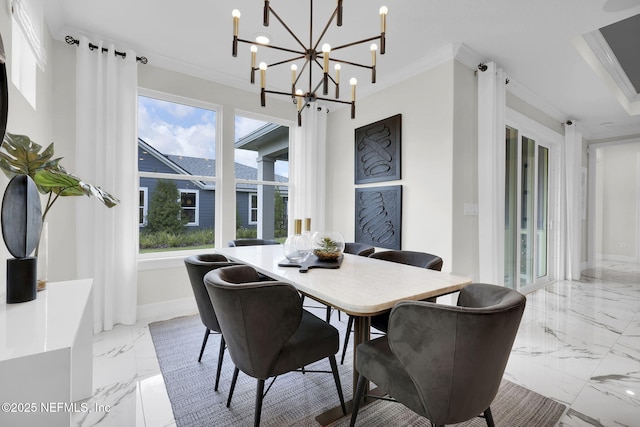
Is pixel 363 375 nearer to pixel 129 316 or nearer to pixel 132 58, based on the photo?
pixel 129 316

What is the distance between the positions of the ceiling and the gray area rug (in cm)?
285

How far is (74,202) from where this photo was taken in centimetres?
272

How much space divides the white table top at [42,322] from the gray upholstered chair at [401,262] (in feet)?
5.22

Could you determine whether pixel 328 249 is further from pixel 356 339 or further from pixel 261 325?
pixel 261 325

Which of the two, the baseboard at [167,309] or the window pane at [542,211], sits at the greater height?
the window pane at [542,211]

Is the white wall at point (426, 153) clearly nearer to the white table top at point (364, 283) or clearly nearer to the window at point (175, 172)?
the white table top at point (364, 283)

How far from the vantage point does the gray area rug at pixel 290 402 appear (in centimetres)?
159

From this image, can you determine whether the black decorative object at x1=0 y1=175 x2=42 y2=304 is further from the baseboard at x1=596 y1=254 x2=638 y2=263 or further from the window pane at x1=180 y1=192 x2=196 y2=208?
the baseboard at x1=596 y1=254 x2=638 y2=263

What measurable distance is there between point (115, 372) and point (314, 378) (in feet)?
4.66

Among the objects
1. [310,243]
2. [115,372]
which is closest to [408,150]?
[310,243]

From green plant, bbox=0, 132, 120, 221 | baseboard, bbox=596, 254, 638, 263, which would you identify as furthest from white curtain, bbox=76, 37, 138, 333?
baseboard, bbox=596, 254, 638, 263

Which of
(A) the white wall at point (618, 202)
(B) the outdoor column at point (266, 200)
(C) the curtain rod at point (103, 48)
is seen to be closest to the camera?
(C) the curtain rod at point (103, 48)

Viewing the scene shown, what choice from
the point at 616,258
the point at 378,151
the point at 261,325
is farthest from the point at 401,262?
the point at 616,258

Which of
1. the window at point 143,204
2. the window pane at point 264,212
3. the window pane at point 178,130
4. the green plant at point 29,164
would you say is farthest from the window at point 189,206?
the green plant at point 29,164
